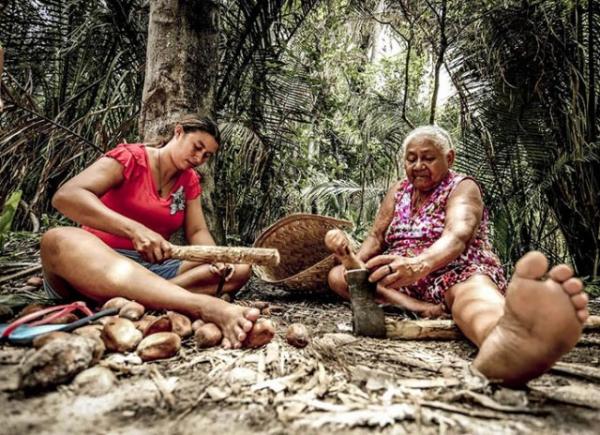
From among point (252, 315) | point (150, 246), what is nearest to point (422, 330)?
point (252, 315)

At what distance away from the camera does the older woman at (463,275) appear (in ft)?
2.95

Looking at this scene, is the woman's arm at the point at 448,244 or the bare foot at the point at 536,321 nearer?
the bare foot at the point at 536,321

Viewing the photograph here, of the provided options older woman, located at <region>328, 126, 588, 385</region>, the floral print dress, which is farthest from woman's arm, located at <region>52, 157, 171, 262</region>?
the floral print dress

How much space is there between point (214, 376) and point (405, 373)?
51 centimetres

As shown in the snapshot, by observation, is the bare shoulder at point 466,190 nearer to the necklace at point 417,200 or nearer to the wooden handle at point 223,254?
the necklace at point 417,200

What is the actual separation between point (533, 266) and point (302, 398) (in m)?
0.58

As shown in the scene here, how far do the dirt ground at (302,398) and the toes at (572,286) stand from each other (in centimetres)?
25

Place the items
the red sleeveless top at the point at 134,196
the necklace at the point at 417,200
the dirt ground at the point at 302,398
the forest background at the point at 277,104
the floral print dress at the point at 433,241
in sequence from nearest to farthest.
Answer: the dirt ground at the point at 302,398 → the floral print dress at the point at 433,241 → the red sleeveless top at the point at 134,196 → the necklace at the point at 417,200 → the forest background at the point at 277,104

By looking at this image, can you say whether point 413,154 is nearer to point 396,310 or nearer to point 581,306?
point 396,310

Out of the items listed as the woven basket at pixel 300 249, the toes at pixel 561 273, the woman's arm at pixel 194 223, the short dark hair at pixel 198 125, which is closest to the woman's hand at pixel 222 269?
the woman's arm at pixel 194 223

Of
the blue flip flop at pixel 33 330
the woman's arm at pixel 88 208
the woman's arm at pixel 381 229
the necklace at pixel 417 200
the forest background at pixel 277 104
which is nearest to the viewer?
the blue flip flop at pixel 33 330

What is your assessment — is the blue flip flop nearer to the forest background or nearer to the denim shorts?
the denim shorts

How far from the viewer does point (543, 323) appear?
2.92ft

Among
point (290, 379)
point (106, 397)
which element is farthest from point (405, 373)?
point (106, 397)
